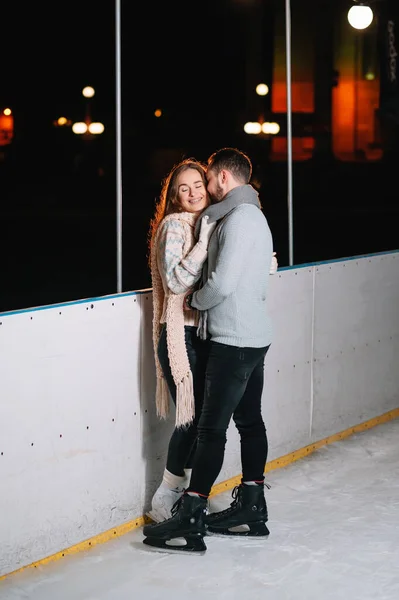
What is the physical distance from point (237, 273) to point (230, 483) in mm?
1301

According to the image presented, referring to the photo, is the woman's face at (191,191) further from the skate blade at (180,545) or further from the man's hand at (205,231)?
the skate blade at (180,545)

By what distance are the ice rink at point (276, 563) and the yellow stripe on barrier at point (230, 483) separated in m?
0.03

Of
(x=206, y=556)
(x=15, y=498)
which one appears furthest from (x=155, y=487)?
(x=15, y=498)

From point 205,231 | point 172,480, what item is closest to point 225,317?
point 205,231

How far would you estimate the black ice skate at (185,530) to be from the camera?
11.9 ft

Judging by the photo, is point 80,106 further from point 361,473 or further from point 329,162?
point 361,473

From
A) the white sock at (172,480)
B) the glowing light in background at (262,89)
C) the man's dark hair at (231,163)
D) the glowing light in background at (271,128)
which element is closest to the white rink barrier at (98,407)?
the white sock at (172,480)

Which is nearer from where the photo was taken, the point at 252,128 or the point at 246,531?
the point at 246,531

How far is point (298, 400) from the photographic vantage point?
486cm

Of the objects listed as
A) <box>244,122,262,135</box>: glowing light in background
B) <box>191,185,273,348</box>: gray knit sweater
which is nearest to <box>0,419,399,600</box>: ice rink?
<box>191,185,273,348</box>: gray knit sweater

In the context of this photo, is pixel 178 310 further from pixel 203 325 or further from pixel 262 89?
pixel 262 89

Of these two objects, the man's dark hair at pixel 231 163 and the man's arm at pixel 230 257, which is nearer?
the man's arm at pixel 230 257

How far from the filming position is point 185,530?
3.64 meters

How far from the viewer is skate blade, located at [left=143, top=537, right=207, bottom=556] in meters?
3.63
